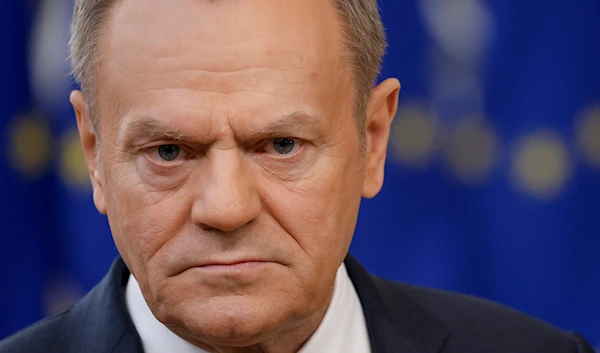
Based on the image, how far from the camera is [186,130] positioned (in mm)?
2189

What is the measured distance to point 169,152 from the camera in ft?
7.42

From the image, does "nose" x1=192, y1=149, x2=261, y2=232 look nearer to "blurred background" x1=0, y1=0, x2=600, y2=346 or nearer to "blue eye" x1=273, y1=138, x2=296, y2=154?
"blue eye" x1=273, y1=138, x2=296, y2=154

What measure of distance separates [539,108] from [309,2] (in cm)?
204

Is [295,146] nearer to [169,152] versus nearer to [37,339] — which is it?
→ [169,152]

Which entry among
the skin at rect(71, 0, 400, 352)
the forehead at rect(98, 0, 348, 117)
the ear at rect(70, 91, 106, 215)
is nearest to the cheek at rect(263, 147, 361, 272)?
the skin at rect(71, 0, 400, 352)

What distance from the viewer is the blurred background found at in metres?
4.07

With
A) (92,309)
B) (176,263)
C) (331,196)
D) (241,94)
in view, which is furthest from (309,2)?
(92,309)

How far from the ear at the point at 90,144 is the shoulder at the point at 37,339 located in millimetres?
318

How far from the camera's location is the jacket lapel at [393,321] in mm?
2664

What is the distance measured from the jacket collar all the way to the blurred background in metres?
1.25

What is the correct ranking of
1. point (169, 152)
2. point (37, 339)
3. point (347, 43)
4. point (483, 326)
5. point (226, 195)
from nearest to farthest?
point (226, 195)
point (169, 152)
point (347, 43)
point (37, 339)
point (483, 326)

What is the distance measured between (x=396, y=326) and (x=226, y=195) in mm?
769

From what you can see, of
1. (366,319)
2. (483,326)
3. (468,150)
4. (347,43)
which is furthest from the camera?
(468,150)

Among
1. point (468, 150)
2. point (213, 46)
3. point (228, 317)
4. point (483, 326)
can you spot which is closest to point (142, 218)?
point (228, 317)
